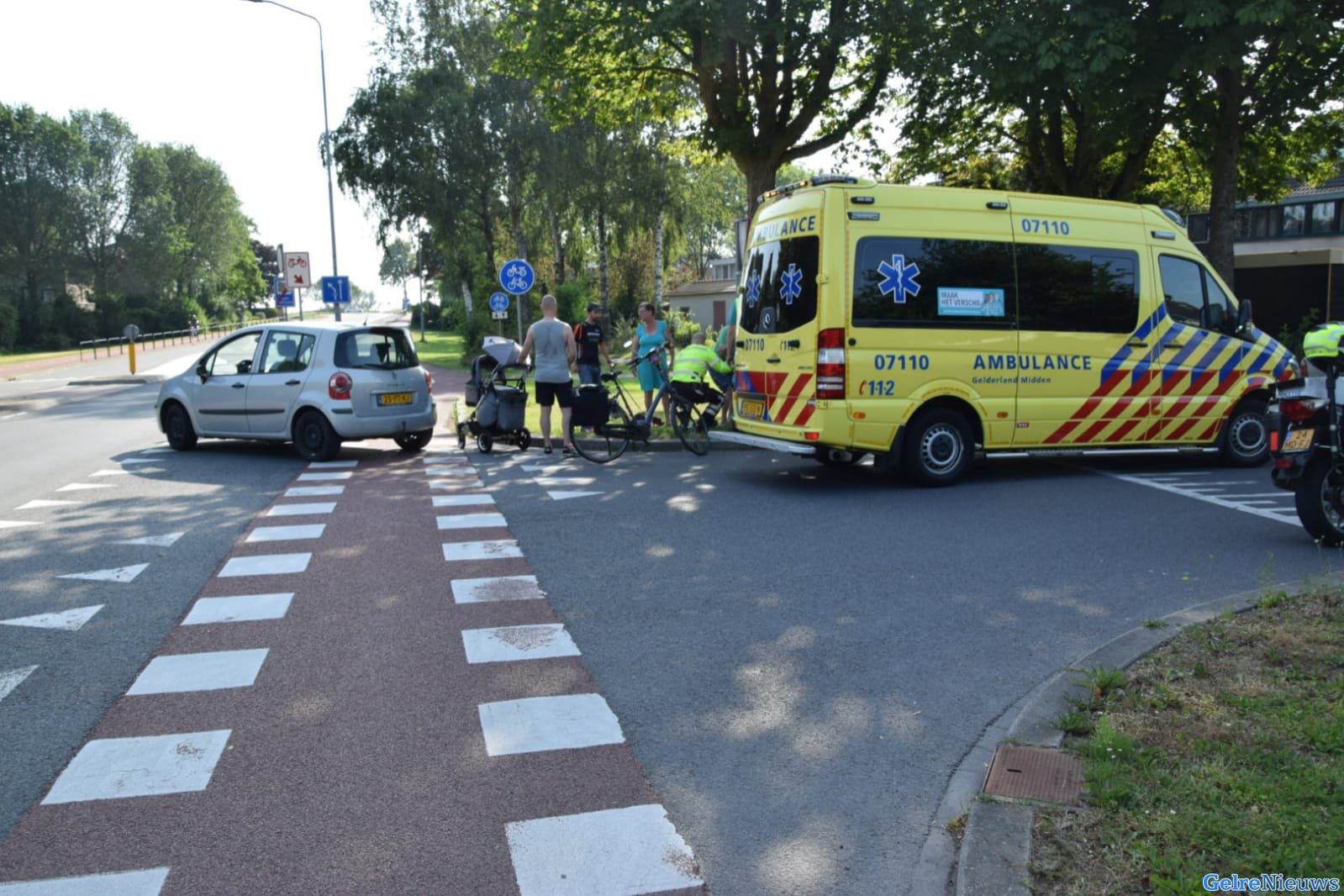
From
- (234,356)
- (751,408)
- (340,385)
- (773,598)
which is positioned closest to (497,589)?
(773,598)

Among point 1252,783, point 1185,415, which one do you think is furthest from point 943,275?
point 1252,783

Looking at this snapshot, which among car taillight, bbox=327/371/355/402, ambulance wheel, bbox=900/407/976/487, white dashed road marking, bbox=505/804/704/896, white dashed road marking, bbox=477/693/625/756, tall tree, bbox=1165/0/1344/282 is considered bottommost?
white dashed road marking, bbox=505/804/704/896

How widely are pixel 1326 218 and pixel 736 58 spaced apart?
32752mm

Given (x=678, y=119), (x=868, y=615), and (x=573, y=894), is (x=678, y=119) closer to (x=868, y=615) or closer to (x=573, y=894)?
(x=868, y=615)

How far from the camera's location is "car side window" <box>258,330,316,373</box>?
13016 mm

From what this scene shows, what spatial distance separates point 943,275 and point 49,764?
8384 millimetres

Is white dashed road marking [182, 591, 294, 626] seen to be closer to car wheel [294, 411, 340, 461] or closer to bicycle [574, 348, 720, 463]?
bicycle [574, 348, 720, 463]

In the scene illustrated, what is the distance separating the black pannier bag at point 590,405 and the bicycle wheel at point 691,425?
114 cm

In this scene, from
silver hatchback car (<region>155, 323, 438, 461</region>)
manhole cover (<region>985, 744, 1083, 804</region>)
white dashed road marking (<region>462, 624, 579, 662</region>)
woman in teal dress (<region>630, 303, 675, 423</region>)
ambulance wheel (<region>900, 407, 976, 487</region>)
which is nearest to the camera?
manhole cover (<region>985, 744, 1083, 804</region>)

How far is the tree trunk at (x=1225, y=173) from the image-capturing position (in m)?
17.0

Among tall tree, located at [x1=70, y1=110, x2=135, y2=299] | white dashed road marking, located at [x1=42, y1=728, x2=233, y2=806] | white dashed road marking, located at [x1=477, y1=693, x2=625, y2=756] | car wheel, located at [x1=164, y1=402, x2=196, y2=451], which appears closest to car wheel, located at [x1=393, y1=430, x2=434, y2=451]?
car wheel, located at [x1=164, y1=402, x2=196, y2=451]

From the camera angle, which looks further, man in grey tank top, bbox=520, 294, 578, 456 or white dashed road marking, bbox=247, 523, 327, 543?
man in grey tank top, bbox=520, 294, 578, 456

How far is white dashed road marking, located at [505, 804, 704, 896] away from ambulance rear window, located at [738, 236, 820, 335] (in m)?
6.95

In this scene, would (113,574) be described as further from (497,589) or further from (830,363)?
(830,363)
